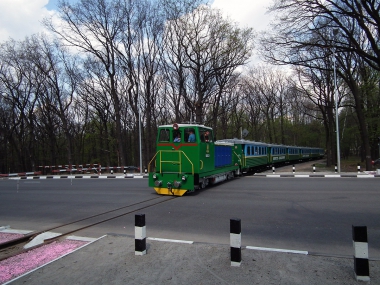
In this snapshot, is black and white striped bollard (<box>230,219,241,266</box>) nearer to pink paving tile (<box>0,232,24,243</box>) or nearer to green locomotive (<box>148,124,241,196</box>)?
pink paving tile (<box>0,232,24,243</box>)

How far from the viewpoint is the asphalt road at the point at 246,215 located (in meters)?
6.11

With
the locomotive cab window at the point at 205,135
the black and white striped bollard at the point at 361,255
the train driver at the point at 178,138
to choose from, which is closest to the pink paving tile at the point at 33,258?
the black and white striped bollard at the point at 361,255

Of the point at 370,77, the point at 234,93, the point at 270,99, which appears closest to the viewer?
the point at 370,77

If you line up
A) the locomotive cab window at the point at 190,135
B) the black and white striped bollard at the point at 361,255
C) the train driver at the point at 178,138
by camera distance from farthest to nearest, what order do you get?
the train driver at the point at 178,138 < the locomotive cab window at the point at 190,135 < the black and white striped bollard at the point at 361,255

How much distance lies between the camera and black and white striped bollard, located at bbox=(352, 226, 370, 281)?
3.87m

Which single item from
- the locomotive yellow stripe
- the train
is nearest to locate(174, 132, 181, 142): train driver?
the train

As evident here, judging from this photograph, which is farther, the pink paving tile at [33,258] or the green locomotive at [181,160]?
the green locomotive at [181,160]

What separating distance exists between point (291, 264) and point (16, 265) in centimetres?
451

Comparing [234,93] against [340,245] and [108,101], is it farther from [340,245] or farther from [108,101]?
[340,245]

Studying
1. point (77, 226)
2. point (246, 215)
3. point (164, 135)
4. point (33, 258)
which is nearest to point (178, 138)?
point (164, 135)

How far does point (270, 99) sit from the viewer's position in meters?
49.3

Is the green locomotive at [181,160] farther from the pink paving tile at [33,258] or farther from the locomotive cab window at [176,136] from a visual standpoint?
the pink paving tile at [33,258]

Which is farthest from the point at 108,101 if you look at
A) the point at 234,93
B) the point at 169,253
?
the point at 169,253

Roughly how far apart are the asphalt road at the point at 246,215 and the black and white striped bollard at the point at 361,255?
1309 millimetres
